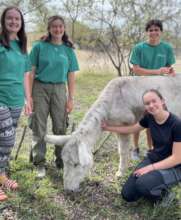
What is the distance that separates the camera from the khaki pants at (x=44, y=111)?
5352 mm

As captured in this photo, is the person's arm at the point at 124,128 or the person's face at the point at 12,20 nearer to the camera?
the person's face at the point at 12,20

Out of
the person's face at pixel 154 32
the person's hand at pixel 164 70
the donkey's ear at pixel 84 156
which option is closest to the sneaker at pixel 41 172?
the donkey's ear at pixel 84 156

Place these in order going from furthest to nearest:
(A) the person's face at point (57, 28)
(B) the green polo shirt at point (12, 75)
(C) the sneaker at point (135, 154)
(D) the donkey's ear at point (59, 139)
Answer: (C) the sneaker at point (135, 154), (A) the person's face at point (57, 28), (D) the donkey's ear at point (59, 139), (B) the green polo shirt at point (12, 75)

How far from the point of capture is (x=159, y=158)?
4.89 metres

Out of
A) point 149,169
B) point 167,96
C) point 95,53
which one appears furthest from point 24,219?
point 95,53

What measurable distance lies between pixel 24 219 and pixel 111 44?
527 inches

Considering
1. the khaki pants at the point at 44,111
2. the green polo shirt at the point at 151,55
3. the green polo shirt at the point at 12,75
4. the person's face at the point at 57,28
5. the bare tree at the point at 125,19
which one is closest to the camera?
the green polo shirt at the point at 12,75

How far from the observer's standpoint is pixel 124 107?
571 centimetres

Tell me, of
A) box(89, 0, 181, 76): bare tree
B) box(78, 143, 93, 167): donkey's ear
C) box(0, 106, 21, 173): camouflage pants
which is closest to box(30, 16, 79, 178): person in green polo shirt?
box(0, 106, 21, 173): camouflage pants

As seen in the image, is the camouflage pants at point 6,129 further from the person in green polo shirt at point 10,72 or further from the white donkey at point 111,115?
the white donkey at point 111,115

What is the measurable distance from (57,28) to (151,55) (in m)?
1.71

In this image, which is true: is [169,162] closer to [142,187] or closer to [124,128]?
[142,187]

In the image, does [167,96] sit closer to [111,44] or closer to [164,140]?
[164,140]

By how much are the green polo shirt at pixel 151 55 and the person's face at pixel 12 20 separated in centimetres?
223
